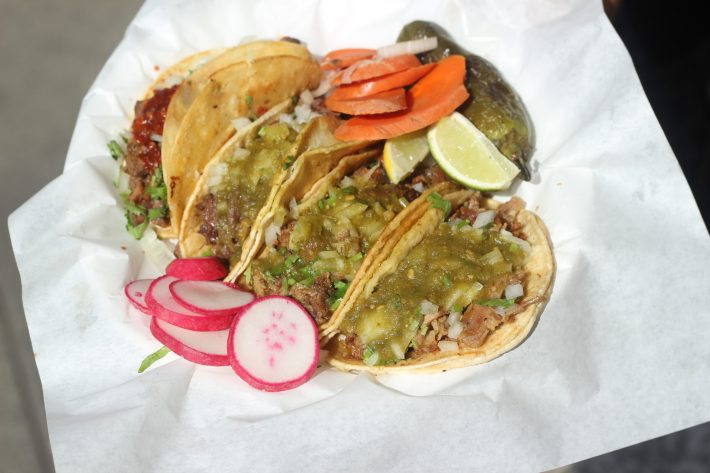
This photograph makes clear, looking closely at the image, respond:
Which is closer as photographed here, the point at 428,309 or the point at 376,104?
the point at 428,309

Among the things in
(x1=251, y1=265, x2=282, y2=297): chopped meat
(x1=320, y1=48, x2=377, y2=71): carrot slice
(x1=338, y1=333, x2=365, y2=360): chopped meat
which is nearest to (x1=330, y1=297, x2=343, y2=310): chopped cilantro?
(x1=338, y1=333, x2=365, y2=360): chopped meat

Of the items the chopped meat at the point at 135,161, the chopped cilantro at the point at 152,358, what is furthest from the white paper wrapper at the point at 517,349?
the chopped meat at the point at 135,161

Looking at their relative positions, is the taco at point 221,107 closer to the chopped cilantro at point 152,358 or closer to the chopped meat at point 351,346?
the chopped cilantro at point 152,358

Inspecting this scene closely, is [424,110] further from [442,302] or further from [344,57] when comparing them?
[442,302]

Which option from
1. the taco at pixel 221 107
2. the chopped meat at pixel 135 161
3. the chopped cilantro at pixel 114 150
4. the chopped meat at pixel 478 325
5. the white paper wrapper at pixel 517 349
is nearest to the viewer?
the white paper wrapper at pixel 517 349

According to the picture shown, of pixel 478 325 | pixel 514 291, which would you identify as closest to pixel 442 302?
pixel 478 325

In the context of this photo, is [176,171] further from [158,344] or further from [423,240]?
[423,240]
